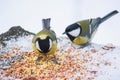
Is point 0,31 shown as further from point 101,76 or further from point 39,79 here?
point 101,76

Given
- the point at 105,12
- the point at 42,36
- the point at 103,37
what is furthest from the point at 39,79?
the point at 105,12

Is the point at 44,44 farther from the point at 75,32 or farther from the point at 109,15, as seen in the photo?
the point at 109,15

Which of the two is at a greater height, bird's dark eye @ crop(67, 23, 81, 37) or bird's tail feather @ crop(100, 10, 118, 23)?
bird's tail feather @ crop(100, 10, 118, 23)

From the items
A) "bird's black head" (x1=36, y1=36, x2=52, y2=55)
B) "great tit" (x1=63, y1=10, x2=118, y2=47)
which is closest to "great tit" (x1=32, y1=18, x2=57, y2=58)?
"bird's black head" (x1=36, y1=36, x2=52, y2=55)

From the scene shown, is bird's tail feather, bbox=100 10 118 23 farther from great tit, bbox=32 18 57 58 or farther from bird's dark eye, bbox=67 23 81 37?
great tit, bbox=32 18 57 58

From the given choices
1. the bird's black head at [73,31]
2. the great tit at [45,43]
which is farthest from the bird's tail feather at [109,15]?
the great tit at [45,43]

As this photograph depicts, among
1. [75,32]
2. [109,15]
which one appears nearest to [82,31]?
[75,32]

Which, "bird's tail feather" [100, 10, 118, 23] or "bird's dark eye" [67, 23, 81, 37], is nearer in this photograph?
"bird's dark eye" [67, 23, 81, 37]
